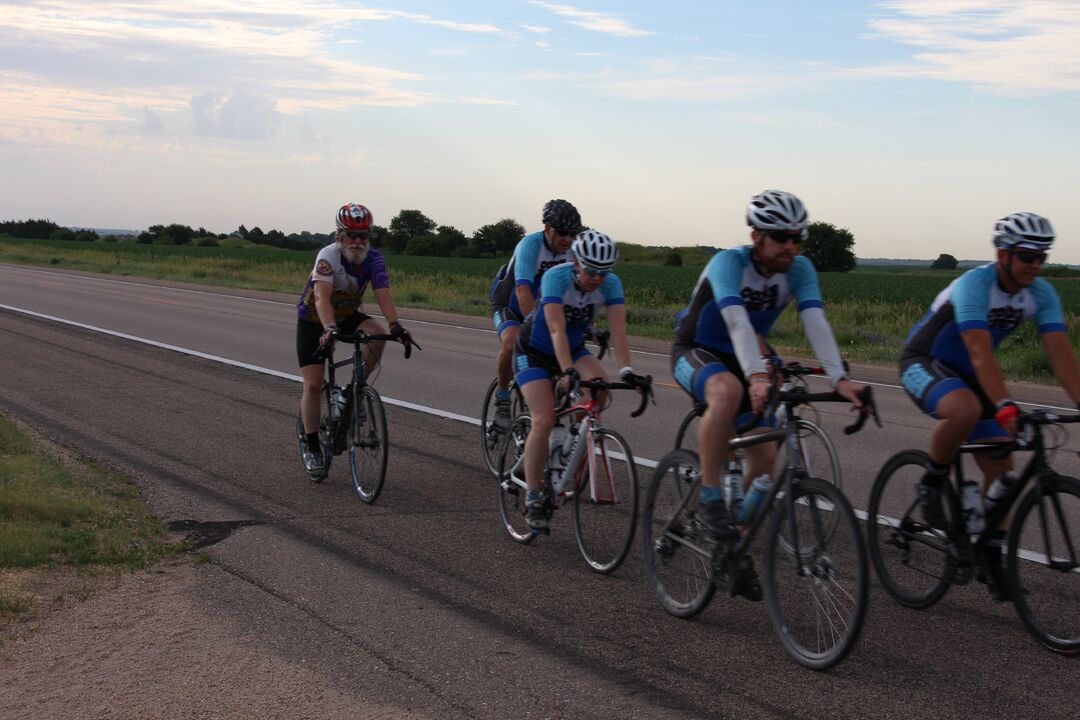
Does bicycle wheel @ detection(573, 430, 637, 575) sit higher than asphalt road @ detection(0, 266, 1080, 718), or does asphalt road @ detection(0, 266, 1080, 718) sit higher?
bicycle wheel @ detection(573, 430, 637, 575)

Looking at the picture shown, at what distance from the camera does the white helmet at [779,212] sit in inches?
210

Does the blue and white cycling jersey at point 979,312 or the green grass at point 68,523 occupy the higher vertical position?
the blue and white cycling jersey at point 979,312

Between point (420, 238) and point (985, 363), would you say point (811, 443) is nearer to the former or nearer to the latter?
point (985, 363)

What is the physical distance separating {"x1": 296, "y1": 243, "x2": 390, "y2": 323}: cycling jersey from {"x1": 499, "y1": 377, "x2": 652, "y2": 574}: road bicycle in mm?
2184

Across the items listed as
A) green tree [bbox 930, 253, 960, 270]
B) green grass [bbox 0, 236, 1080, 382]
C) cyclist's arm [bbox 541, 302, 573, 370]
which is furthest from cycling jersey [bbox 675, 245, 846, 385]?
green tree [bbox 930, 253, 960, 270]

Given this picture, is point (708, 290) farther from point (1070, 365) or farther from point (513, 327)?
point (513, 327)

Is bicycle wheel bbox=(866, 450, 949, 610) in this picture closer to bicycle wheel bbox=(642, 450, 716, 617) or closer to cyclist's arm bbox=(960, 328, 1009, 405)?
cyclist's arm bbox=(960, 328, 1009, 405)

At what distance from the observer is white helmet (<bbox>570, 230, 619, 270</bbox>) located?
21.5 feet

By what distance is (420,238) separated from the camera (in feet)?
325

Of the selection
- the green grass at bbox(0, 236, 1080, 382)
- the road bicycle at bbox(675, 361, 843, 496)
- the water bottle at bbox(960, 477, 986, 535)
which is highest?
the road bicycle at bbox(675, 361, 843, 496)

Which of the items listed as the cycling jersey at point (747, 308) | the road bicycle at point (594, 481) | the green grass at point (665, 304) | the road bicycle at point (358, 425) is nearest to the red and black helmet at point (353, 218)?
the road bicycle at point (358, 425)

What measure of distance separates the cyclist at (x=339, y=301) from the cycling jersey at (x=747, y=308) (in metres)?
2.70

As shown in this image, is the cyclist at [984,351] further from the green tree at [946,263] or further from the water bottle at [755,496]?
the green tree at [946,263]

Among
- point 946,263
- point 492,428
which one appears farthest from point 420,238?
point 492,428
